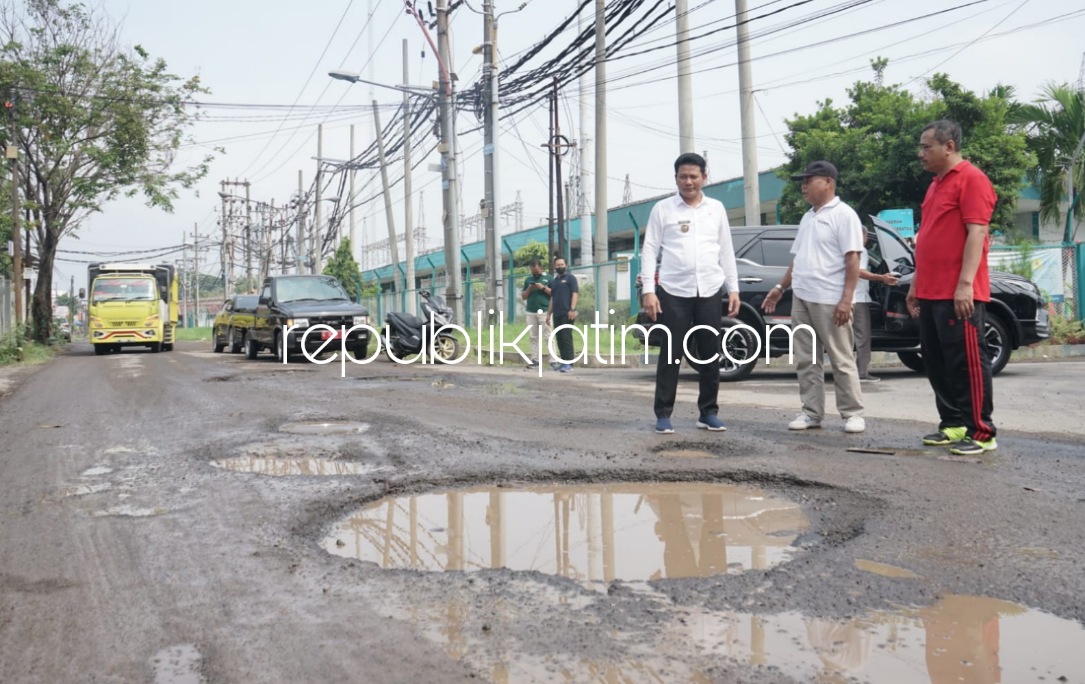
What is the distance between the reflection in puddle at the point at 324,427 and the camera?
22.5 ft

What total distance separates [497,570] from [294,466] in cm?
246

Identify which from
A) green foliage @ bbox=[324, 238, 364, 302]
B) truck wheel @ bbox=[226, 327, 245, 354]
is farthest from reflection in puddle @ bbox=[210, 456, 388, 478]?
green foliage @ bbox=[324, 238, 364, 302]

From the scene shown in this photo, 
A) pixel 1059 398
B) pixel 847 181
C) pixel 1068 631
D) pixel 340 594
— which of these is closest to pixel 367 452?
pixel 340 594

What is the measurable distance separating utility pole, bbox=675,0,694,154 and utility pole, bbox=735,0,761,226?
177cm

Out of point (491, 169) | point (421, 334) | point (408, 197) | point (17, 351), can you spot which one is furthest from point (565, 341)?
point (408, 197)

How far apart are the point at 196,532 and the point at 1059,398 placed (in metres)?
7.31

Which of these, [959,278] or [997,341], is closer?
[959,278]

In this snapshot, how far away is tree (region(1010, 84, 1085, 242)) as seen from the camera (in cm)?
2117

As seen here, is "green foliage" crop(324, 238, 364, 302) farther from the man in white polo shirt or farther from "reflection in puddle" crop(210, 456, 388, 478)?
"reflection in puddle" crop(210, 456, 388, 478)

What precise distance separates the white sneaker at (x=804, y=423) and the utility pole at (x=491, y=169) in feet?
46.1

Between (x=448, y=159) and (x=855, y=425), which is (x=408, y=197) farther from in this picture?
(x=855, y=425)

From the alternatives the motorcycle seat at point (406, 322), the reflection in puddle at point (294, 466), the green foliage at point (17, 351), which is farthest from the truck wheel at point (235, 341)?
the reflection in puddle at point (294, 466)

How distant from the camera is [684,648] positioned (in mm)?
2506

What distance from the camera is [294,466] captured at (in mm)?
5387
